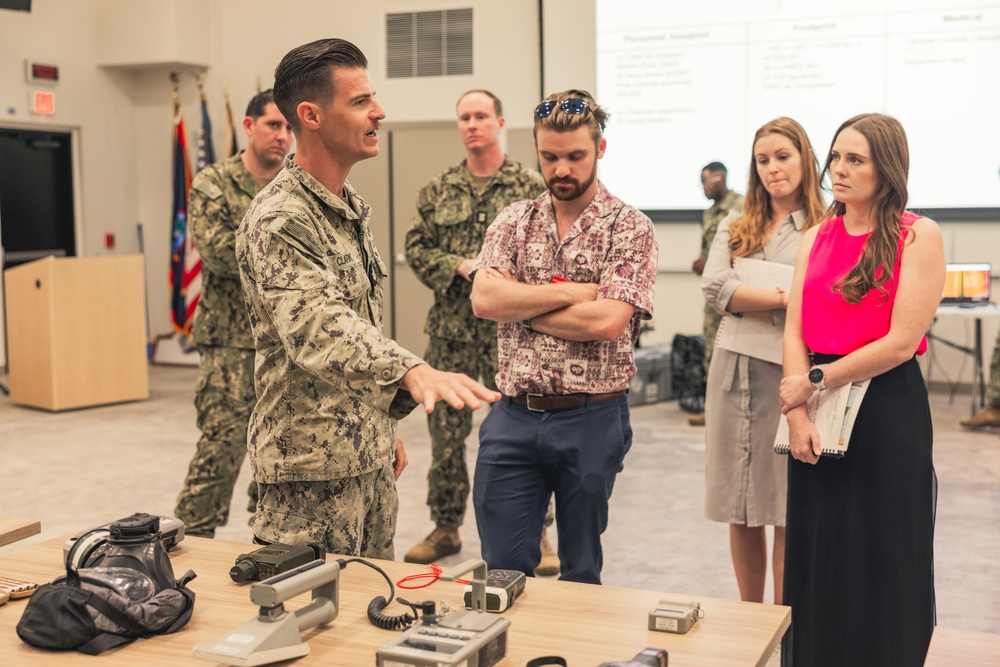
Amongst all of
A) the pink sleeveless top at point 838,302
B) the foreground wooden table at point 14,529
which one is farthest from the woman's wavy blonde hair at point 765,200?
the foreground wooden table at point 14,529

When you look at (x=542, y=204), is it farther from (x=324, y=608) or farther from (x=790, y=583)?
(x=324, y=608)

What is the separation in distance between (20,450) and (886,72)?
250 inches

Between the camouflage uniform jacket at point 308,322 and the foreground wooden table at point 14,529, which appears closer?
the camouflage uniform jacket at point 308,322

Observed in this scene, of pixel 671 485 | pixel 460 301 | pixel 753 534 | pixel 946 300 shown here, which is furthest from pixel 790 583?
pixel 946 300

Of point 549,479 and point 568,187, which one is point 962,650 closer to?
point 549,479

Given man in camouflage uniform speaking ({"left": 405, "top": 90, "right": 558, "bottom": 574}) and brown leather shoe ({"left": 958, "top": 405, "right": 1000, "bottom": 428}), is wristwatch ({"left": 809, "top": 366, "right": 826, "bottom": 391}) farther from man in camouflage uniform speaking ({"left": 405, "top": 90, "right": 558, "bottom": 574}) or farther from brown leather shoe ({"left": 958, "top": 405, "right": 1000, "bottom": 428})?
brown leather shoe ({"left": 958, "top": 405, "right": 1000, "bottom": 428})

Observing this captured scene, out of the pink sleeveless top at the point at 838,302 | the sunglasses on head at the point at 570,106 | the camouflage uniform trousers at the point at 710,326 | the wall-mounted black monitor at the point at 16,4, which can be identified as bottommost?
the camouflage uniform trousers at the point at 710,326

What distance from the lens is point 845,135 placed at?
8.24 ft

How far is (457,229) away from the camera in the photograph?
408 cm

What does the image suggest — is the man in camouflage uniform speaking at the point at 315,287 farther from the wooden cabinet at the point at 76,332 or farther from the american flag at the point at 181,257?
the american flag at the point at 181,257

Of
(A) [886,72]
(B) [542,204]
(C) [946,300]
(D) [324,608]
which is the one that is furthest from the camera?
(A) [886,72]

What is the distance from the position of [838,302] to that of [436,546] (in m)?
2.07

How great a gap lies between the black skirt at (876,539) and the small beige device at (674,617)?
0.98 m

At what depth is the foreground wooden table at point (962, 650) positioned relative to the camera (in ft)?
6.49
